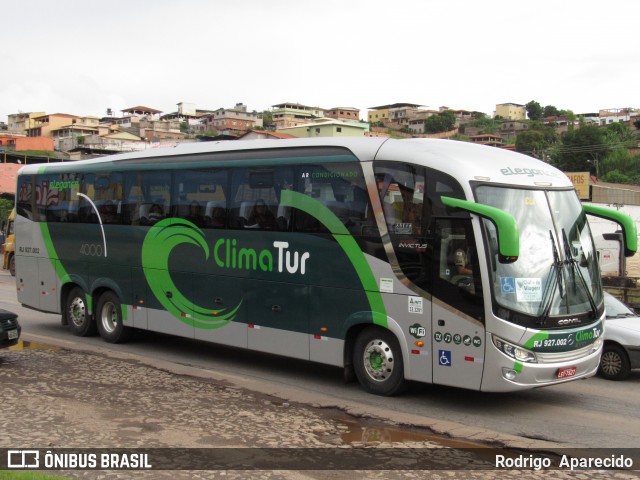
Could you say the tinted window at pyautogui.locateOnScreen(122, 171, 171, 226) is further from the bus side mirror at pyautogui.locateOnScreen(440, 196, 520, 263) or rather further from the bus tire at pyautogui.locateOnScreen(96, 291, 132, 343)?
the bus side mirror at pyautogui.locateOnScreen(440, 196, 520, 263)

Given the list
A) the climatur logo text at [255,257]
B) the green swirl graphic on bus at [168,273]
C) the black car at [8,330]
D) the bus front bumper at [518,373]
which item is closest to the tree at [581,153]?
the green swirl graphic on bus at [168,273]

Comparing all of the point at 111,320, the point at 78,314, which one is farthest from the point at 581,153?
the point at 111,320

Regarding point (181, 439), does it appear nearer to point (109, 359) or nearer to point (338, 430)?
point (338, 430)

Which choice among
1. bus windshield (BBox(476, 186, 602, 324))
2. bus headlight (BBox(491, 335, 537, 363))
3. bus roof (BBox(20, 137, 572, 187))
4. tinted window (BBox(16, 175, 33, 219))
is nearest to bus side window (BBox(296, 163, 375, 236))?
bus roof (BBox(20, 137, 572, 187))

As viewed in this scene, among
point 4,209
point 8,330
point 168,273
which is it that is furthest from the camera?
point 4,209

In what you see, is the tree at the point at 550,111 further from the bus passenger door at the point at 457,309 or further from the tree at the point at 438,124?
the bus passenger door at the point at 457,309

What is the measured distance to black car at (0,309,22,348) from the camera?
1176 centimetres

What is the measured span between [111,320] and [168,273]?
2425 millimetres

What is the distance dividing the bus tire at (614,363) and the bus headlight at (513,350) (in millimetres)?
4123

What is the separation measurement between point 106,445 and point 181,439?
2.53ft

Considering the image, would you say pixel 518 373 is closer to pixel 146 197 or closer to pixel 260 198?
pixel 260 198

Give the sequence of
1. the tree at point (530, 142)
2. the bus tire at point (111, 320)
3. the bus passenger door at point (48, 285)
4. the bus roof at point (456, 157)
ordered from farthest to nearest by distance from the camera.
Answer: the tree at point (530, 142) < the bus passenger door at point (48, 285) < the bus tire at point (111, 320) < the bus roof at point (456, 157)

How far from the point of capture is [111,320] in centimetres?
1448

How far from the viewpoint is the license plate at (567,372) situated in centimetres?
884
